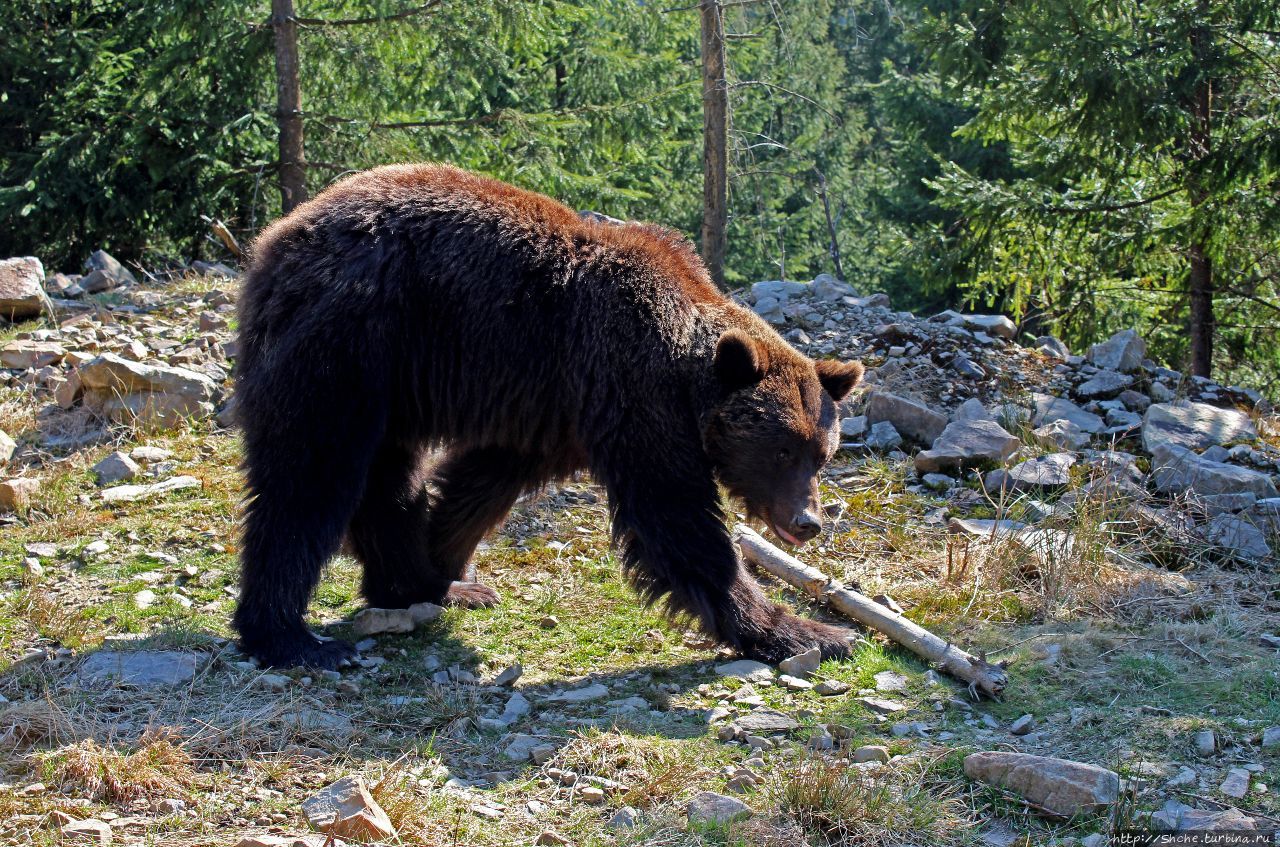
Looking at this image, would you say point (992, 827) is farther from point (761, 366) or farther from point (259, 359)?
point (259, 359)

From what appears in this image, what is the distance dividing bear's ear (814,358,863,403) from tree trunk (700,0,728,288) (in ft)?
17.6

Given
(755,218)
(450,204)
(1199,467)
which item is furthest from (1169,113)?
(755,218)

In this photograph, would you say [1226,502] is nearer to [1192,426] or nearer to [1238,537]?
[1238,537]

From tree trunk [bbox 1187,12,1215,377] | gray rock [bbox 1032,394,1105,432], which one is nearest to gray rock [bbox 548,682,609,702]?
gray rock [bbox 1032,394,1105,432]

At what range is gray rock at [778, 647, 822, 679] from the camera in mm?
5293

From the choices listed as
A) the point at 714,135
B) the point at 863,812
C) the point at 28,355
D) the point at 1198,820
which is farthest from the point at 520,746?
the point at 714,135

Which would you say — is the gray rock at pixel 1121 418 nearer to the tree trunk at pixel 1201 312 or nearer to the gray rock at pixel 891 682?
the tree trunk at pixel 1201 312

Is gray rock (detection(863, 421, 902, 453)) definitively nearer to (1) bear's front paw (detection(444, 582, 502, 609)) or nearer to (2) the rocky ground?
(2) the rocky ground

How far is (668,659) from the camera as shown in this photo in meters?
5.62

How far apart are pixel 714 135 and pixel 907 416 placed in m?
4.19

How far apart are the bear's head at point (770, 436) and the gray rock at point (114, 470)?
13.4ft

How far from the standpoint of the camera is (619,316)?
5.52 meters

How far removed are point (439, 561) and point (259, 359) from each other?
1629mm

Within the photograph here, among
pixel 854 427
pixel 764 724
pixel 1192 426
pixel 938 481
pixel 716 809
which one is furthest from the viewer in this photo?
pixel 854 427
